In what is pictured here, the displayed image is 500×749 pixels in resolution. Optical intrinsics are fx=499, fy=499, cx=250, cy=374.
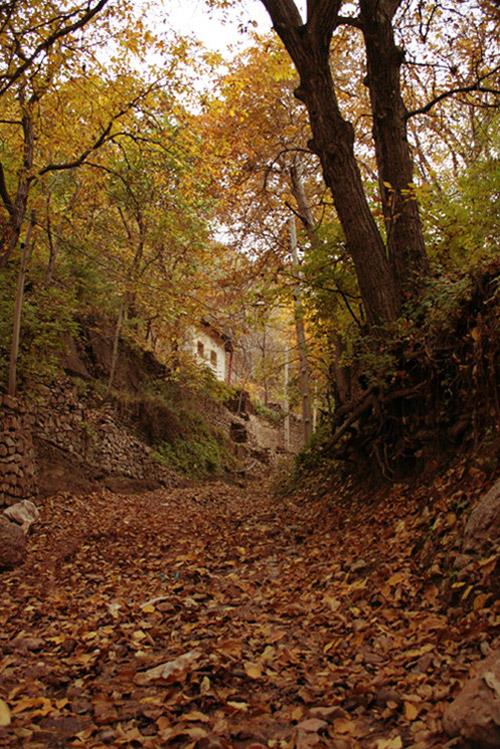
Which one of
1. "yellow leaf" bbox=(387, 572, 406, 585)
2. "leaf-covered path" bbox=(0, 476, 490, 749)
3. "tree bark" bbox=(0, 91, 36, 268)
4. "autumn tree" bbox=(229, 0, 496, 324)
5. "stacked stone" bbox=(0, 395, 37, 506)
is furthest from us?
"tree bark" bbox=(0, 91, 36, 268)

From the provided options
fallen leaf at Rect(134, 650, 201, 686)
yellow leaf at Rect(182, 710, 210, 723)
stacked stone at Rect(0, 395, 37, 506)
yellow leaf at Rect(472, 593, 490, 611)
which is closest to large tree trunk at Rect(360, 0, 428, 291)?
yellow leaf at Rect(472, 593, 490, 611)

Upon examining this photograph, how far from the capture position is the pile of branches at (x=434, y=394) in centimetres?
452

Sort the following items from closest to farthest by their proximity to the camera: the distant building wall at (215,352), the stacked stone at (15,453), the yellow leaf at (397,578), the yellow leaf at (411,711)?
1. the yellow leaf at (411,711)
2. the yellow leaf at (397,578)
3. the stacked stone at (15,453)
4. the distant building wall at (215,352)

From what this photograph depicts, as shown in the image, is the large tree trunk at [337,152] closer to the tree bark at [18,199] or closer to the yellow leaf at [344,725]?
the yellow leaf at [344,725]

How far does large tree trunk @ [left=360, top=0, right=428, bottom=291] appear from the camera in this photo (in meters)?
6.41

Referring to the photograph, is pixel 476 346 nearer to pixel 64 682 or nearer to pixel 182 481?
pixel 64 682

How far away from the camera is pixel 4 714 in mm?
2732

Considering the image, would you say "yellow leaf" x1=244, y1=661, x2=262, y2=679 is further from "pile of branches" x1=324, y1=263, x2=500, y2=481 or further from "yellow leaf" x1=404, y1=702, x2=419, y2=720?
"pile of branches" x1=324, y1=263, x2=500, y2=481

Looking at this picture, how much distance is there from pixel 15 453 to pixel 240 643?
289 inches

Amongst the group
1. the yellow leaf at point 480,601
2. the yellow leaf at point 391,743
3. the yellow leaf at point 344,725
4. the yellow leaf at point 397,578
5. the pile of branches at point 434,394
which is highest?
the pile of branches at point 434,394

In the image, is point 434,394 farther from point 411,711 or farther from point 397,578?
point 411,711

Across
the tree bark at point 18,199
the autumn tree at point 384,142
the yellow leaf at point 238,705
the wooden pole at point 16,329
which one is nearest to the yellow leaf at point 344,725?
the yellow leaf at point 238,705

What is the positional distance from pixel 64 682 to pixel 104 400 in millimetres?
11802

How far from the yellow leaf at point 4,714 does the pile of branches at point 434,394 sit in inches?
159
